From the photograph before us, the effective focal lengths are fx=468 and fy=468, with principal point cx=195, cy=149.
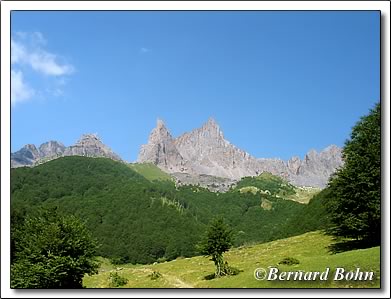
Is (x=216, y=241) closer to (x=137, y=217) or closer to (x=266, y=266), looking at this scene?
(x=266, y=266)

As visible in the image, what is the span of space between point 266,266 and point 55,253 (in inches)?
561

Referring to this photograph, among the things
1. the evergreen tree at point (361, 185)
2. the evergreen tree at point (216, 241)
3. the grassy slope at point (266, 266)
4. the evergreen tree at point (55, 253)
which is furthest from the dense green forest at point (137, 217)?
the evergreen tree at point (361, 185)

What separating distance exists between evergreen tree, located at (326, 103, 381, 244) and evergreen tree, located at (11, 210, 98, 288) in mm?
17699

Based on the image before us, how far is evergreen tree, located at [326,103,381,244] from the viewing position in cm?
2986

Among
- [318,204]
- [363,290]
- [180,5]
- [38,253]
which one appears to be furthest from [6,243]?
[318,204]

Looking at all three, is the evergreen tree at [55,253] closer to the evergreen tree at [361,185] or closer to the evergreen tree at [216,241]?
the evergreen tree at [216,241]

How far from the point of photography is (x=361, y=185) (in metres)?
31.0

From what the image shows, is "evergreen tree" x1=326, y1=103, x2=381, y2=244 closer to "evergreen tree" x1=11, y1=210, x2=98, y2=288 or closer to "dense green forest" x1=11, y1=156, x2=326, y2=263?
"evergreen tree" x1=11, y1=210, x2=98, y2=288

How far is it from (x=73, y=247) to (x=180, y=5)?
60.0ft

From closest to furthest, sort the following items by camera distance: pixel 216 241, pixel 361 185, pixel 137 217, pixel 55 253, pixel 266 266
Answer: pixel 266 266 < pixel 361 185 < pixel 55 253 < pixel 216 241 < pixel 137 217

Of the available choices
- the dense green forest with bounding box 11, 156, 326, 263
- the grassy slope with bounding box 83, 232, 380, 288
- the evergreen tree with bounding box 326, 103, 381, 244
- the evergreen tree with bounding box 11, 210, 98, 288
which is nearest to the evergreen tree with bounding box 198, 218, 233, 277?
the grassy slope with bounding box 83, 232, 380, 288

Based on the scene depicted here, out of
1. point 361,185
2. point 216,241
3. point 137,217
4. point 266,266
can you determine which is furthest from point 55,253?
point 137,217

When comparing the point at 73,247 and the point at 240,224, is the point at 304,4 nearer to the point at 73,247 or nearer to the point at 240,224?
the point at 73,247

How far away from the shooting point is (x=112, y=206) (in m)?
172
